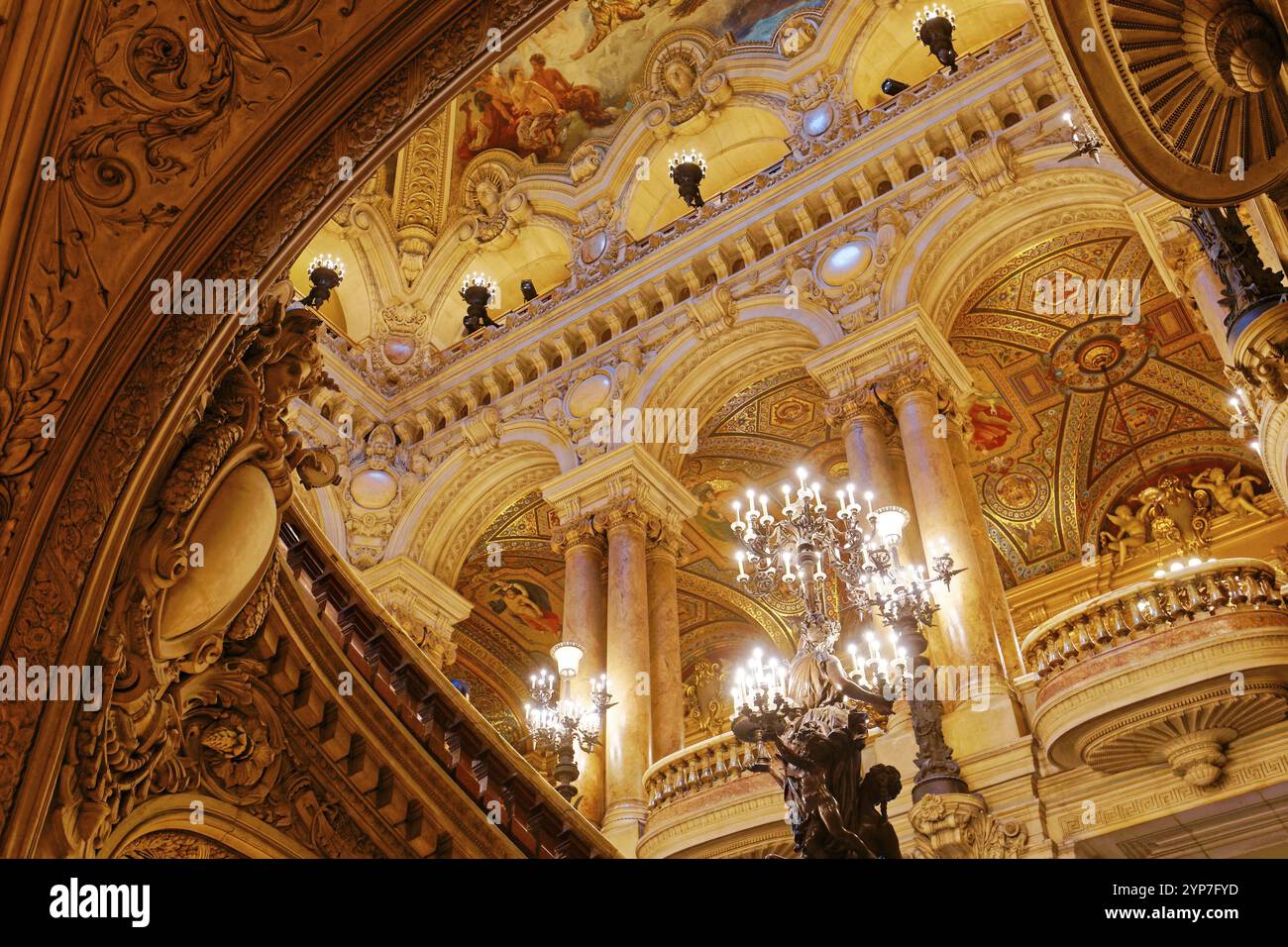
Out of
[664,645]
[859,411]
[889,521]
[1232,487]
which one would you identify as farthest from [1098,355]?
[889,521]

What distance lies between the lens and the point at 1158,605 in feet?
25.7

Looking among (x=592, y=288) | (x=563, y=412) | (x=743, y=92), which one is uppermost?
(x=743, y=92)

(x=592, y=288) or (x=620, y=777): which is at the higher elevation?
(x=592, y=288)

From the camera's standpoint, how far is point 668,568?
41.0 ft

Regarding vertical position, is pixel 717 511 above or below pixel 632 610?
above

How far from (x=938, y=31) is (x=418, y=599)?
8545mm

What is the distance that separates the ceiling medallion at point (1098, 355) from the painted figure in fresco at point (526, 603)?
24.8ft

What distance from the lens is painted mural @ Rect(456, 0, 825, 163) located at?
15.3 meters

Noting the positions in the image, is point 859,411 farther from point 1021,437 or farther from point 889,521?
point 1021,437

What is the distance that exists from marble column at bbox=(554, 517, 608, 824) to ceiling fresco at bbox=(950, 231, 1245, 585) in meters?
4.57

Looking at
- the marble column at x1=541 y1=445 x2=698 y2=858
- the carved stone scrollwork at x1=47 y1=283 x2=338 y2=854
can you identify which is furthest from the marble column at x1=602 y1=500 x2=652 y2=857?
the carved stone scrollwork at x1=47 y1=283 x2=338 y2=854

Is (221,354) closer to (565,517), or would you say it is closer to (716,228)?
(565,517)

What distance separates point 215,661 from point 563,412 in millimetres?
9499
